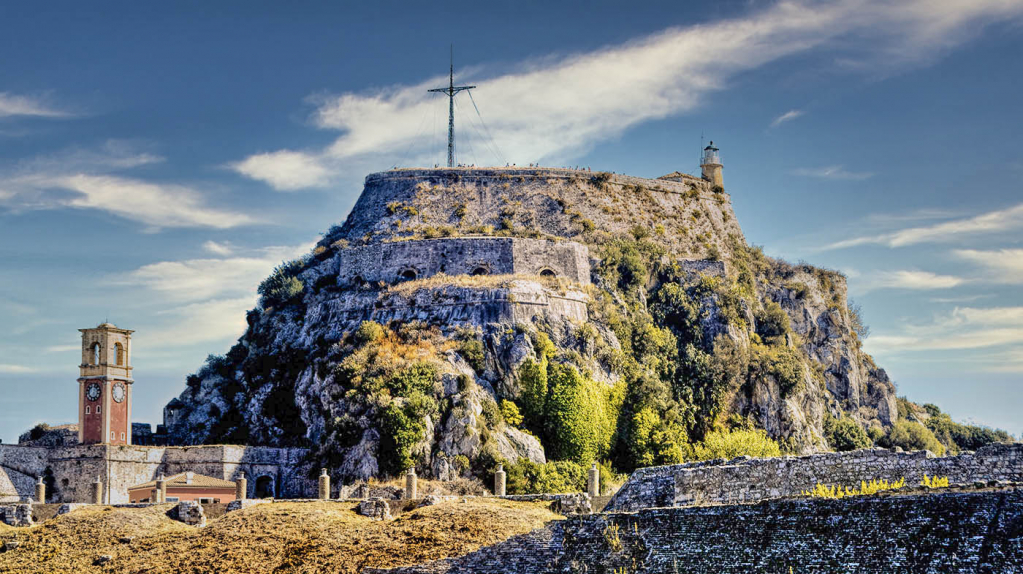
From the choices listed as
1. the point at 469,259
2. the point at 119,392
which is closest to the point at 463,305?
the point at 469,259

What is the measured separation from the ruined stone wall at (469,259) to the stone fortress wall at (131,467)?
16.5 meters

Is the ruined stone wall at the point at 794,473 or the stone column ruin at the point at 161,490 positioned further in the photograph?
the stone column ruin at the point at 161,490

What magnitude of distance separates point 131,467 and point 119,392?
4.51 m

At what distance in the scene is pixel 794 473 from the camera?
86.1ft

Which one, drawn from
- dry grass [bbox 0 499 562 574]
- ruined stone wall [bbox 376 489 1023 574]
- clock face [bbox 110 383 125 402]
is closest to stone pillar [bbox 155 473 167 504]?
dry grass [bbox 0 499 562 574]

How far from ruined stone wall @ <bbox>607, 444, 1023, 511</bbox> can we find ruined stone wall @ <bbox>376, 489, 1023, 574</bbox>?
2.59 metres

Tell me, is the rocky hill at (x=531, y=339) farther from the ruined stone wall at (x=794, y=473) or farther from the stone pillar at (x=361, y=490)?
the ruined stone wall at (x=794, y=473)

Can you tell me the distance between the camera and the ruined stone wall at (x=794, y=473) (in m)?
22.7

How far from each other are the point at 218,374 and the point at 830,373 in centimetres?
4152

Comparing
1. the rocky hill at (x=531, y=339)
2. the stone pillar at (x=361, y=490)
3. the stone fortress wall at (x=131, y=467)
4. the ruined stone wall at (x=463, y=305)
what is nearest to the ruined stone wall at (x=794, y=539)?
the stone pillar at (x=361, y=490)

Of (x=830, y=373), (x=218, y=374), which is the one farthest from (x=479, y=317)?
(x=830, y=373)

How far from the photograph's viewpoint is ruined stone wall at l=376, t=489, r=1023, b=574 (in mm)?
19422

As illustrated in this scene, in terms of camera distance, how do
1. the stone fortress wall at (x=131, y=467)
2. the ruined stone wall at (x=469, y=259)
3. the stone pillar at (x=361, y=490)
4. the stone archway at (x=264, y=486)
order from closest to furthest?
the stone pillar at (x=361, y=490), the stone fortress wall at (x=131, y=467), the stone archway at (x=264, y=486), the ruined stone wall at (x=469, y=259)

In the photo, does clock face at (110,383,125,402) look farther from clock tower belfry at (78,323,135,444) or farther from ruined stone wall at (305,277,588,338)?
ruined stone wall at (305,277,588,338)
